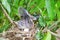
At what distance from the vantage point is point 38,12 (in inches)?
39.9

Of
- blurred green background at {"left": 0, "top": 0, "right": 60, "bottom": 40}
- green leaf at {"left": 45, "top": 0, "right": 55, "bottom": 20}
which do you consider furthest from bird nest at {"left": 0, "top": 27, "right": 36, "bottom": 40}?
green leaf at {"left": 45, "top": 0, "right": 55, "bottom": 20}

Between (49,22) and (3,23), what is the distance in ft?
0.82

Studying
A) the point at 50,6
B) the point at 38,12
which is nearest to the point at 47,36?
the point at 50,6

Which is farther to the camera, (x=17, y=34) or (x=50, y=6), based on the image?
(x=17, y=34)

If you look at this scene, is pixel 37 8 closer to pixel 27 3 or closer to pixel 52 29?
pixel 27 3

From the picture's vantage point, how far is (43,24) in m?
0.87

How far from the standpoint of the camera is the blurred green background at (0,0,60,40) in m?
0.81

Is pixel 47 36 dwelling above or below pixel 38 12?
below

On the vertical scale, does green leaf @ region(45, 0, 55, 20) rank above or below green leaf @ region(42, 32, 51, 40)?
above

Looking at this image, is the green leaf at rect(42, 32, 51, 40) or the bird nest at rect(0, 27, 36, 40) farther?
the bird nest at rect(0, 27, 36, 40)

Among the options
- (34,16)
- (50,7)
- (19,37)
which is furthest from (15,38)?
(50,7)

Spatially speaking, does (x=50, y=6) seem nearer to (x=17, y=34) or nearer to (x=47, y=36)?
(x=47, y=36)

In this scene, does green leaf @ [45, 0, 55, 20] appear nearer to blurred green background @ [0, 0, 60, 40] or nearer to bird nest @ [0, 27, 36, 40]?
blurred green background @ [0, 0, 60, 40]

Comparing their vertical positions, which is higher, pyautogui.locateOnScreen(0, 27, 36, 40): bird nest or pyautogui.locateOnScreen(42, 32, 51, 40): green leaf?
pyautogui.locateOnScreen(0, 27, 36, 40): bird nest
